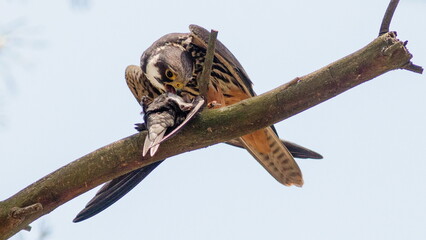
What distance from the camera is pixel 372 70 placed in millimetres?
2699

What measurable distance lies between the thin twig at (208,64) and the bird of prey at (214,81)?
3.91 feet

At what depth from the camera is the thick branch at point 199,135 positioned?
9.02ft

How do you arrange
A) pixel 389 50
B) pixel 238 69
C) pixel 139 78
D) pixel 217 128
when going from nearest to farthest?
pixel 389 50 < pixel 217 128 < pixel 238 69 < pixel 139 78

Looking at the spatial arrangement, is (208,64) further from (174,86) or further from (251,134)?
(251,134)

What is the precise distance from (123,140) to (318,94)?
89 cm

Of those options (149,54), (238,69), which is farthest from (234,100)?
(149,54)

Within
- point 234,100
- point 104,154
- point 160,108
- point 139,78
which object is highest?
point 139,78

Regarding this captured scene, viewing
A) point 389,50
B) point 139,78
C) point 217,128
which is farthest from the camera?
point 139,78

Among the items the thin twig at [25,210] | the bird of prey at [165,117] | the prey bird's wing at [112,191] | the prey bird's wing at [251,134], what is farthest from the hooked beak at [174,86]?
the thin twig at [25,210]

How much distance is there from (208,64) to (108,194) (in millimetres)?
985

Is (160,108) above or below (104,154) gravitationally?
above

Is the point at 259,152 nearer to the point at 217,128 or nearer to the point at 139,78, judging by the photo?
the point at 139,78

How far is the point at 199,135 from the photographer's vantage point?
287 centimetres

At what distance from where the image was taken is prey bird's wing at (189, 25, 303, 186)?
4438 mm
